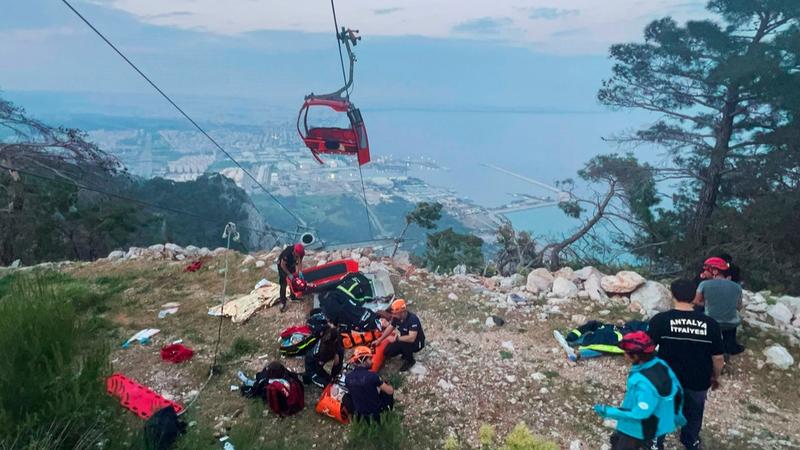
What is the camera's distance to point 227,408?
5.71 meters

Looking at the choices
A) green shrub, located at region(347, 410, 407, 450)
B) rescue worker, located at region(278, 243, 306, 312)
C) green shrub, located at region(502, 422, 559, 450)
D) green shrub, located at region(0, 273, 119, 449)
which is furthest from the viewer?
rescue worker, located at region(278, 243, 306, 312)

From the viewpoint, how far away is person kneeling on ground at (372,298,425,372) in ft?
20.7

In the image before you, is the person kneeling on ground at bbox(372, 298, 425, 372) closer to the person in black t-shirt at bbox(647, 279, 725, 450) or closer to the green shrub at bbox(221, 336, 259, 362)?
the green shrub at bbox(221, 336, 259, 362)

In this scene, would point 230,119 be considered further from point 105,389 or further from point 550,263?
point 105,389

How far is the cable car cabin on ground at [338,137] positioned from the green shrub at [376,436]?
5.18 m

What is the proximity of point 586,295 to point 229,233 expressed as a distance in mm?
5909

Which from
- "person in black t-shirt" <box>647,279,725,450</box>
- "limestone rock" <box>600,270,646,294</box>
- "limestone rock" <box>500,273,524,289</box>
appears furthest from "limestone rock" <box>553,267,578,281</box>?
"person in black t-shirt" <box>647,279,725,450</box>

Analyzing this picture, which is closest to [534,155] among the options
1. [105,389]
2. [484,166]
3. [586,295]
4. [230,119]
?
[484,166]

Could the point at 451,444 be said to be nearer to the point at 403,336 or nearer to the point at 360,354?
the point at 403,336

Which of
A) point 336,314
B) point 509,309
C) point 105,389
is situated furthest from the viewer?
point 509,309

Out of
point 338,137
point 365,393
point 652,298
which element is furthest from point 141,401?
point 652,298

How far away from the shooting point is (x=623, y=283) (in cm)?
850

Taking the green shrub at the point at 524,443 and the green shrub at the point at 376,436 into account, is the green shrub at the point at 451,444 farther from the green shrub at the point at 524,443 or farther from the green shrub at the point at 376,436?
the green shrub at the point at 524,443

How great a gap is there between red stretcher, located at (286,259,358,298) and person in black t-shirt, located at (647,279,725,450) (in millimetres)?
5464
